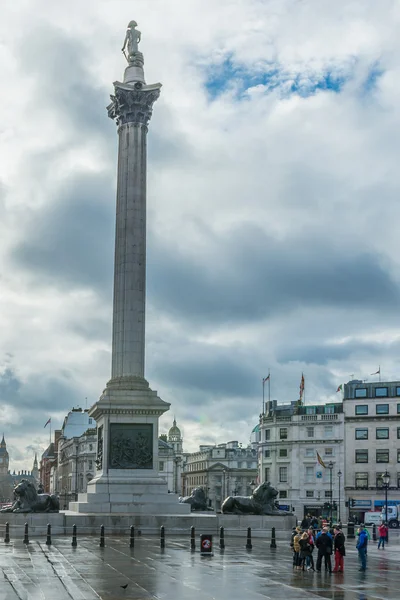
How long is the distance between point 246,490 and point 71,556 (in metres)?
169

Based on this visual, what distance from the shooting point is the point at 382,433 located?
109250mm

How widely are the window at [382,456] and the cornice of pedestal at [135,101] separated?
200 ft

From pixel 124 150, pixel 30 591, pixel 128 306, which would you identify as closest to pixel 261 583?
pixel 30 591

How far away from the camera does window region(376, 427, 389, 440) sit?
109062 mm

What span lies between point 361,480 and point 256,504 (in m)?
58.9

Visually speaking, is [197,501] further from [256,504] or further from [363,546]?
[363,546]

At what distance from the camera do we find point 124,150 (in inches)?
2462

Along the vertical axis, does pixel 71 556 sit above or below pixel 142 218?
below

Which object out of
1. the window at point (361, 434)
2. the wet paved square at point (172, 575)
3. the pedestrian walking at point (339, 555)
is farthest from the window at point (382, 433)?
the pedestrian walking at point (339, 555)

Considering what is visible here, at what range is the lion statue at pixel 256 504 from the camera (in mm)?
53250

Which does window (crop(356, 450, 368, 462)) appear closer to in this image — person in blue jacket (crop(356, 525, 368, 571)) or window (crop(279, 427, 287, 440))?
window (crop(279, 427, 287, 440))

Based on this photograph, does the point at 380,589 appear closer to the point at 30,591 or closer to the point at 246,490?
the point at 30,591

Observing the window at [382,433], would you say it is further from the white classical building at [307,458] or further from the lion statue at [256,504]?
the lion statue at [256,504]

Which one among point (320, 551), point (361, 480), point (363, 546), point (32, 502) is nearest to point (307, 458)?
point (361, 480)
